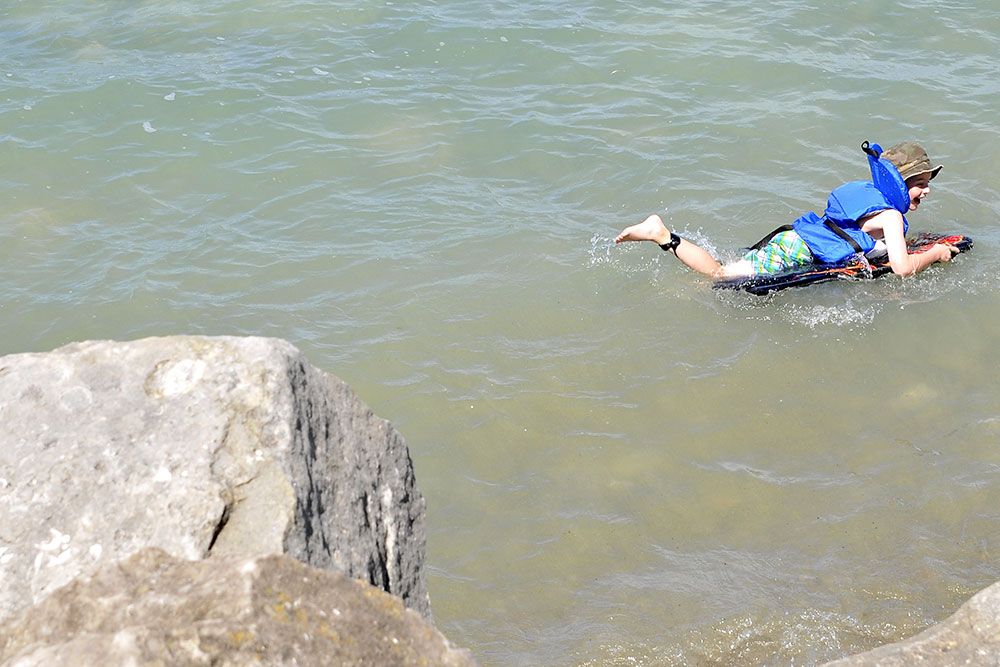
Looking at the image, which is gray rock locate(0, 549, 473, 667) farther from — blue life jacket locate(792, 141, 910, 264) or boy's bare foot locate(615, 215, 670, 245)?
blue life jacket locate(792, 141, 910, 264)

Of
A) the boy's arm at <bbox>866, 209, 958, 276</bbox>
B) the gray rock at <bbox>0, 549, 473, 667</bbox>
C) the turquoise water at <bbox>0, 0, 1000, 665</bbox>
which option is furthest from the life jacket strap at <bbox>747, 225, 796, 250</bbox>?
the gray rock at <bbox>0, 549, 473, 667</bbox>

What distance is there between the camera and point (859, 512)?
5227 millimetres

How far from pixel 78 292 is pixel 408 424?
2795 millimetres

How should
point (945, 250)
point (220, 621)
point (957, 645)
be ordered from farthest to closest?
point (945, 250), point (957, 645), point (220, 621)

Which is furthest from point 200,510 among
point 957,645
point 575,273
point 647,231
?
point 575,273

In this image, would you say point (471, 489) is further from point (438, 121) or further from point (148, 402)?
point (438, 121)

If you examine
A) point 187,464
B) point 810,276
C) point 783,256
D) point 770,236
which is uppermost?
point 187,464

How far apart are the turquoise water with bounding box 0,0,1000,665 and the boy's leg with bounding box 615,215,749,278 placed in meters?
0.17

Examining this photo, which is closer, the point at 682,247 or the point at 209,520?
the point at 209,520

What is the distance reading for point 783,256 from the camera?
7.07m

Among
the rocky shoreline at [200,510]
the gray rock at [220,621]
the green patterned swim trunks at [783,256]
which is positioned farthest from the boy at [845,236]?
the gray rock at [220,621]

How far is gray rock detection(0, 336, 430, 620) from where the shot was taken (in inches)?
107

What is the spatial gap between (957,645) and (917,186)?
13.9ft

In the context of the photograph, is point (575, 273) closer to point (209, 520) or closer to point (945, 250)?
point (945, 250)
